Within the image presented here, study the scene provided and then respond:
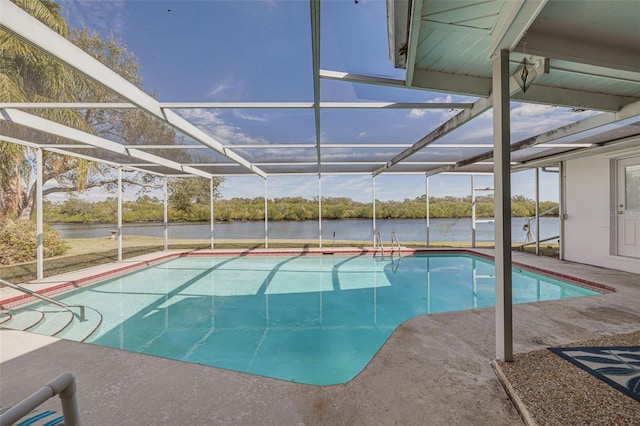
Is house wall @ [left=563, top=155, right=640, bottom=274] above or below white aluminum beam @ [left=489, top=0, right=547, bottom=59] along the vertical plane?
below

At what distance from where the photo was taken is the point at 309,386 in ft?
6.16

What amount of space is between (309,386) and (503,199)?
1889 millimetres

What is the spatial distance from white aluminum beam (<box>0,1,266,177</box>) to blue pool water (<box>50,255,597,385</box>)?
2924 mm

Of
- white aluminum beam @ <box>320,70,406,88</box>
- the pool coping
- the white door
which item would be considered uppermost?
white aluminum beam @ <box>320,70,406,88</box>

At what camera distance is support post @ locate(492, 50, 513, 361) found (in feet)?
6.54

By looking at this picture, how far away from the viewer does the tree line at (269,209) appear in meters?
11.7

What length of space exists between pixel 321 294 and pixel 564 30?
481 centimetres

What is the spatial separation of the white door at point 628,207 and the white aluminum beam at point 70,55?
8.25 m

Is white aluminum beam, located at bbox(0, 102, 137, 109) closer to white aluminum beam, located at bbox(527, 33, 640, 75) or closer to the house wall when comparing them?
white aluminum beam, located at bbox(527, 33, 640, 75)

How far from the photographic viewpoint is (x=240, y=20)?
2.59m

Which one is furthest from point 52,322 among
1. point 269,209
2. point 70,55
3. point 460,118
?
point 269,209

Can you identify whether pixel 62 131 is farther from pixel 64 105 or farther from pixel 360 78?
pixel 360 78

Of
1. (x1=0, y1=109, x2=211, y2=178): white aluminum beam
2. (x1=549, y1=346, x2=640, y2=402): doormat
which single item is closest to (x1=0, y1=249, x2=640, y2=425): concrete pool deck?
(x1=549, y1=346, x2=640, y2=402): doormat

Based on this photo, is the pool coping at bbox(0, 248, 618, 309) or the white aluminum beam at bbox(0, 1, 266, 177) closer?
the white aluminum beam at bbox(0, 1, 266, 177)
